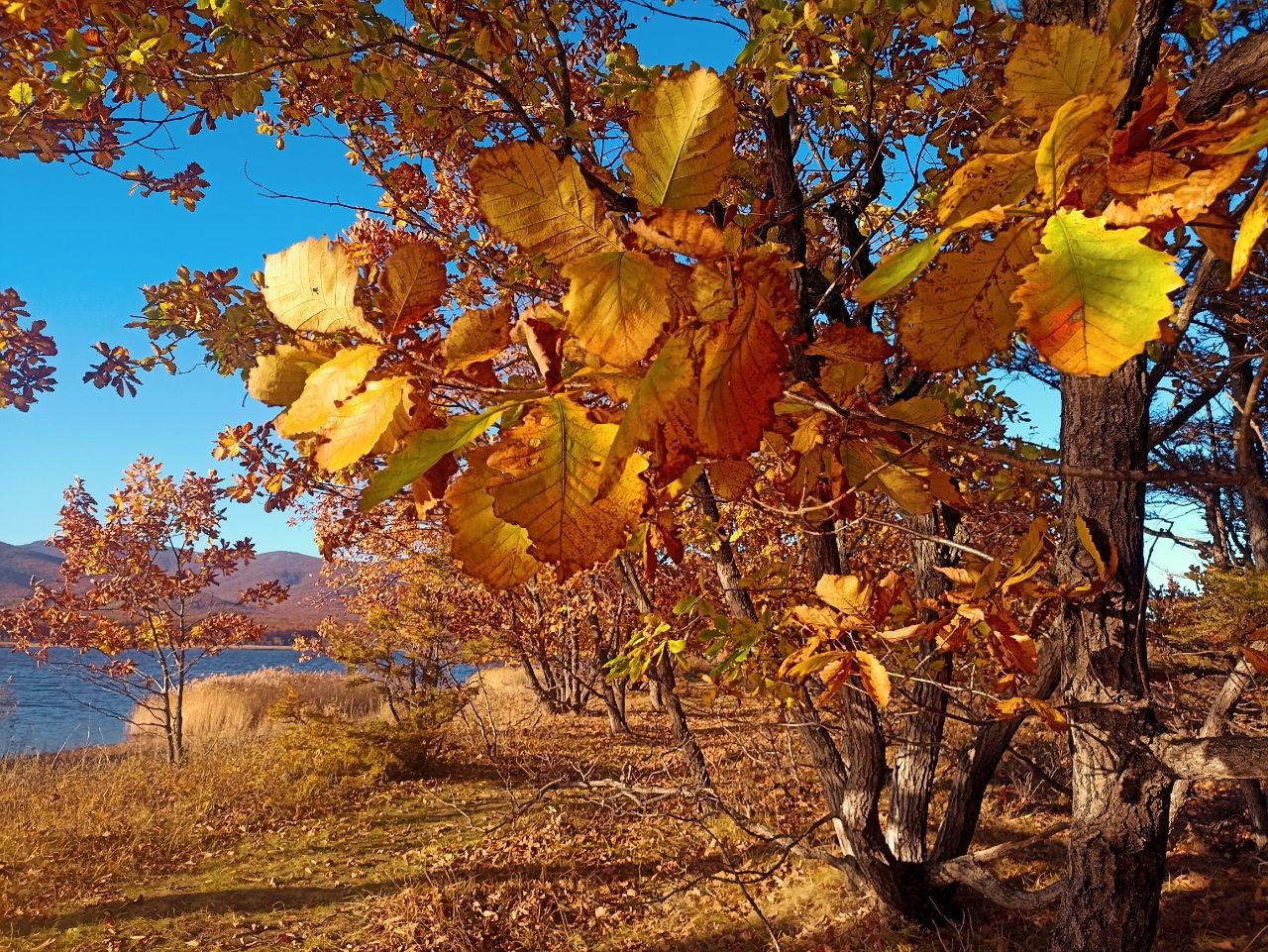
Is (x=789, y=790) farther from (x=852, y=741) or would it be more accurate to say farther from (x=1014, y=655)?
(x=1014, y=655)

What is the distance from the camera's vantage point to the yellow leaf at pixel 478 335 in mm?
510

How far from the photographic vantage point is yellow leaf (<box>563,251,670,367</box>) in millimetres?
375

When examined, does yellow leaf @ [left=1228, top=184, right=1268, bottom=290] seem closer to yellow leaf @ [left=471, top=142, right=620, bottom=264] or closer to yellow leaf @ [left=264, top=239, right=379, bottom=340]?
yellow leaf @ [left=471, top=142, right=620, bottom=264]

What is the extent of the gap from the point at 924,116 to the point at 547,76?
193 cm

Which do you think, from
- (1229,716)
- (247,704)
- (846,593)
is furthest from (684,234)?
(247,704)

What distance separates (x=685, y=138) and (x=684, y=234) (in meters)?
0.09

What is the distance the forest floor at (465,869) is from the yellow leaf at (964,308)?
281cm

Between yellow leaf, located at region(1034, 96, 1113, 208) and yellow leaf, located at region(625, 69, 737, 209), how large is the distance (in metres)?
0.21

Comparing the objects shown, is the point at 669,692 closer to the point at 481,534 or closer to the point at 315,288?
the point at 481,534

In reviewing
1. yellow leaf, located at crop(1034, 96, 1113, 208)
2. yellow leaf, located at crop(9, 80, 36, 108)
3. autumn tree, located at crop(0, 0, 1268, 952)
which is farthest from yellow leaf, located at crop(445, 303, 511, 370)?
yellow leaf, located at crop(9, 80, 36, 108)

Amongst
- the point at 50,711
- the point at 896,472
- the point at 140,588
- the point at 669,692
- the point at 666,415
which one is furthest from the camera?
the point at 50,711

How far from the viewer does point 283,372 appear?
54 centimetres

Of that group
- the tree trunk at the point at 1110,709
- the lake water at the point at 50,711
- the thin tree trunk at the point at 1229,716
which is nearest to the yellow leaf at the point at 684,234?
the tree trunk at the point at 1110,709

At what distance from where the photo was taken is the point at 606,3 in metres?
4.04
